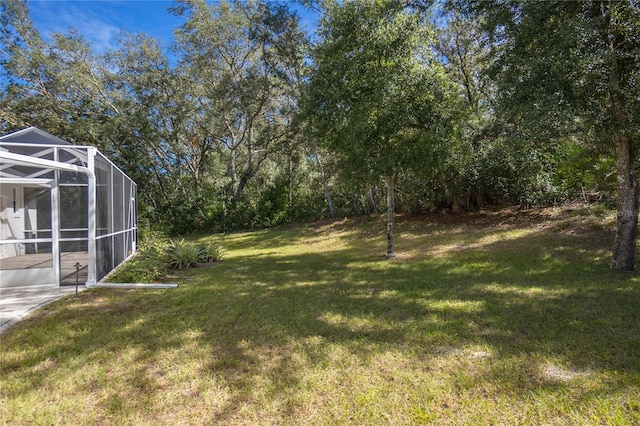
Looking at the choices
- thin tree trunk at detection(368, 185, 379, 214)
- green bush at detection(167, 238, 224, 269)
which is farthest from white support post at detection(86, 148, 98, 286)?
thin tree trunk at detection(368, 185, 379, 214)

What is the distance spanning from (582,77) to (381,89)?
3505 millimetres

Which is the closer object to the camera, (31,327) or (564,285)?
(31,327)

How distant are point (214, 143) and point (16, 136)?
1428cm

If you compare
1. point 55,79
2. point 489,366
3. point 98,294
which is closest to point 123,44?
point 55,79

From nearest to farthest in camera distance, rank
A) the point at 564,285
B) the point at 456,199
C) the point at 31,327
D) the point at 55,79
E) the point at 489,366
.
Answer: the point at 489,366, the point at 31,327, the point at 564,285, the point at 456,199, the point at 55,79

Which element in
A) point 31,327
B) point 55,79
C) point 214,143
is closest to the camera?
point 31,327

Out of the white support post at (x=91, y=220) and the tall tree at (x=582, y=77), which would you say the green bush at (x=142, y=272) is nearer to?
the white support post at (x=91, y=220)

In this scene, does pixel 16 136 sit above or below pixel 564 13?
below

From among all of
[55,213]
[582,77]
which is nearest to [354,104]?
[582,77]

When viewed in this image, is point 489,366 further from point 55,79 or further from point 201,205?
point 55,79

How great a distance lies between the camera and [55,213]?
5.59 metres

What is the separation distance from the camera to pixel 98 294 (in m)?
5.36

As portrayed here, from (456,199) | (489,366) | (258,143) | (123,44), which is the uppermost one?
(123,44)

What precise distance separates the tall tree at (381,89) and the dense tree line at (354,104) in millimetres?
35
